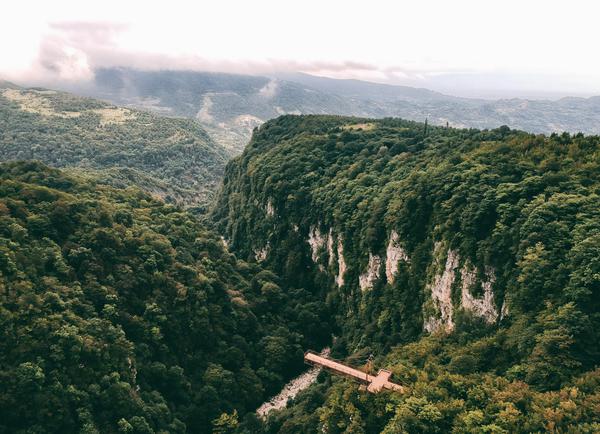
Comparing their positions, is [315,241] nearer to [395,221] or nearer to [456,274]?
[395,221]

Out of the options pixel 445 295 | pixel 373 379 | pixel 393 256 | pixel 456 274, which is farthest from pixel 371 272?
pixel 373 379

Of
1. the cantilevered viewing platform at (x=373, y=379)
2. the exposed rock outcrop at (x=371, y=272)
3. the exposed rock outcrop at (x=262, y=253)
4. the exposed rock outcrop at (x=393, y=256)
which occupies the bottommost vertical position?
the exposed rock outcrop at (x=262, y=253)

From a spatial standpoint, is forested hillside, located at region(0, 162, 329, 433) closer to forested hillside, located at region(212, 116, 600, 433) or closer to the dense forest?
the dense forest

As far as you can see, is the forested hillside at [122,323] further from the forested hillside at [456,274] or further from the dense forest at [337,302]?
the forested hillside at [456,274]

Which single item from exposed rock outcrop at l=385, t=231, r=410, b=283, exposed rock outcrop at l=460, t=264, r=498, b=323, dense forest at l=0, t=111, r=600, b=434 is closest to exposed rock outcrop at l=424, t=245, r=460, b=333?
dense forest at l=0, t=111, r=600, b=434

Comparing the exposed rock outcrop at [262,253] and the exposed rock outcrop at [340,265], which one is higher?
the exposed rock outcrop at [340,265]

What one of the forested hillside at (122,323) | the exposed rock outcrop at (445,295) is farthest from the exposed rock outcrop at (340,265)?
the exposed rock outcrop at (445,295)

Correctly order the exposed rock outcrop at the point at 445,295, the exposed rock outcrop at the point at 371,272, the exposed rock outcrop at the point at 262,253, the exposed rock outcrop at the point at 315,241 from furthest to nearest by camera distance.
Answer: the exposed rock outcrop at the point at 262,253 < the exposed rock outcrop at the point at 315,241 < the exposed rock outcrop at the point at 371,272 < the exposed rock outcrop at the point at 445,295
